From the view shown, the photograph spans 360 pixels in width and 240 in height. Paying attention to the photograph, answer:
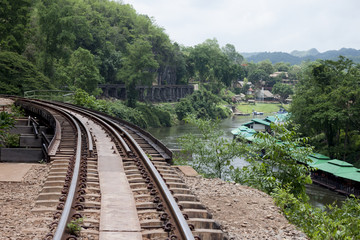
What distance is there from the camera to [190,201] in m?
6.59

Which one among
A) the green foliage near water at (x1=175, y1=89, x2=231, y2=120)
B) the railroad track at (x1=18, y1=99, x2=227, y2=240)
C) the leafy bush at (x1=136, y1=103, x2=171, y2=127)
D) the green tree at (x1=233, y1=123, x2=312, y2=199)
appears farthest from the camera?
the green foliage near water at (x1=175, y1=89, x2=231, y2=120)

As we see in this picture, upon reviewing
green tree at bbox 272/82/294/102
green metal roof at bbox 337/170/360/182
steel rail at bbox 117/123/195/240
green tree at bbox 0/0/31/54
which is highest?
green tree at bbox 0/0/31/54

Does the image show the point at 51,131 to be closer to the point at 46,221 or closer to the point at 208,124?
the point at 208,124

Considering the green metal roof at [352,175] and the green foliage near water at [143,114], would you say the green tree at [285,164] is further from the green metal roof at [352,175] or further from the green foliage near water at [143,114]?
the green foliage near water at [143,114]

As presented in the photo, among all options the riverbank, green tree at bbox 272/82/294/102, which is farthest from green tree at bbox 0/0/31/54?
green tree at bbox 272/82/294/102

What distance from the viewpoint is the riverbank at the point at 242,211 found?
5819 millimetres

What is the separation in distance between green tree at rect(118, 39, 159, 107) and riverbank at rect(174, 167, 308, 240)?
59464mm

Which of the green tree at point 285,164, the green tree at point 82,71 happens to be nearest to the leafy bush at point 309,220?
the green tree at point 285,164

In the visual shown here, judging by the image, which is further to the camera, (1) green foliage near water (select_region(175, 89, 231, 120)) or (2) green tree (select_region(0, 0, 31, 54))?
(1) green foliage near water (select_region(175, 89, 231, 120))

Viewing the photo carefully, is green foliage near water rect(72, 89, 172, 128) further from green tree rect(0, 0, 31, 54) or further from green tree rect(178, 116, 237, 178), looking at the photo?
green tree rect(178, 116, 237, 178)

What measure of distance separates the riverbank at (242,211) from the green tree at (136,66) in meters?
59.5

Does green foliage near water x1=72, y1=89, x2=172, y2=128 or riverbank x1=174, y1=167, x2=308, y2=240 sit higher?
riverbank x1=174, y1=167, x2=308, y2=240

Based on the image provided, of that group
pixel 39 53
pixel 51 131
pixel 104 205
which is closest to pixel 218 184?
pixel 104 205

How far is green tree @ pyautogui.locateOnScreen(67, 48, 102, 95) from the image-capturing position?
183 ft
